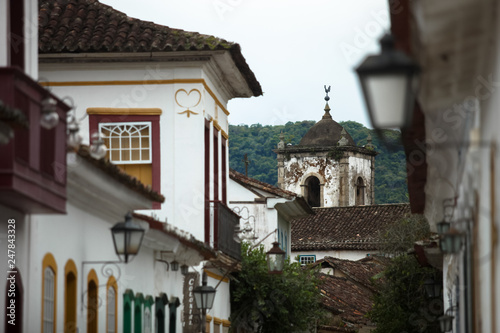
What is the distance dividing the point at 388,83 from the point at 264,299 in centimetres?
1740

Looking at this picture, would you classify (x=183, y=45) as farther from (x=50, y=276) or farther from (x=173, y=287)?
(x=50, y=276)

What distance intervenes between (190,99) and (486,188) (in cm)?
1148

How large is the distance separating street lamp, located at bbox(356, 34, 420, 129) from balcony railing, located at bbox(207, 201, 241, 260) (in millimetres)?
13320

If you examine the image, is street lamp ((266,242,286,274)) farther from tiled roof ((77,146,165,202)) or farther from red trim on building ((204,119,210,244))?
tiled roof ((77,146,165,202))

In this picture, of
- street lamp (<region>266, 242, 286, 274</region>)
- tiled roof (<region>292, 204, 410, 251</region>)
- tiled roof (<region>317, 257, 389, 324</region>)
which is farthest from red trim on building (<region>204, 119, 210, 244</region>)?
tiled roof (<region>292, 204, 410, 251</region>)

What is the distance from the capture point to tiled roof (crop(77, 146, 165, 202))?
376 inches

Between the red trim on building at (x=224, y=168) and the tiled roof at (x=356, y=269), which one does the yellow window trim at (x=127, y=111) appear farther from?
the tiled roof at (x=356, y=269)

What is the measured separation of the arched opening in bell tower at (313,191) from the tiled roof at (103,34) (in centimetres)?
5102

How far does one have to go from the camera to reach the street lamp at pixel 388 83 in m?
5.36

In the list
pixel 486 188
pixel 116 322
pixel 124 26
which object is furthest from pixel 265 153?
pixel 486 188

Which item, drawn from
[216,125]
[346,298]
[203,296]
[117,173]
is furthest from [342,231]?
[117,173]

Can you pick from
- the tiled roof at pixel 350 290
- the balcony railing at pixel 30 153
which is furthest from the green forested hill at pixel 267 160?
the balcony railing at pixel 30 153

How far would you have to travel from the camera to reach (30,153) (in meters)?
8.16

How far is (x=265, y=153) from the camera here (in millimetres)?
80562
